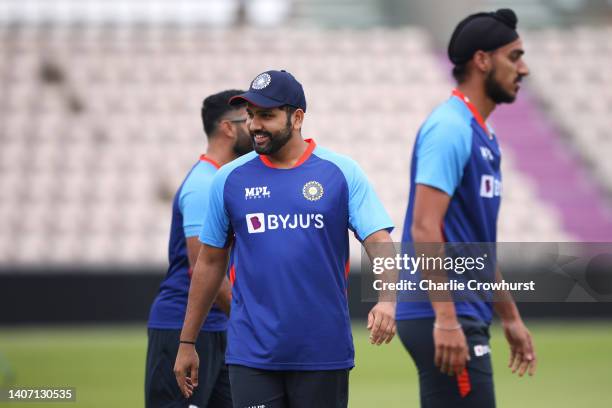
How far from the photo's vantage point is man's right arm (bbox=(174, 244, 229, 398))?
542 cm

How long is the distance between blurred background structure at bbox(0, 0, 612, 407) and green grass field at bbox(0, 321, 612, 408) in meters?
0.18

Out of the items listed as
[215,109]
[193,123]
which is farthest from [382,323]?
[193,123]

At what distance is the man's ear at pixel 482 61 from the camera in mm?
5371

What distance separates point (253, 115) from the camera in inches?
207

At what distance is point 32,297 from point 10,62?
8088 mm

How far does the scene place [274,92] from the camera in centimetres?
519

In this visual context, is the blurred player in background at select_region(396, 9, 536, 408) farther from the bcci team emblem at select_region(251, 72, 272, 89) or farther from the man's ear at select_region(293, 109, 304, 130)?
the bcci team emblem at select_region(251, 72, 272, 89)

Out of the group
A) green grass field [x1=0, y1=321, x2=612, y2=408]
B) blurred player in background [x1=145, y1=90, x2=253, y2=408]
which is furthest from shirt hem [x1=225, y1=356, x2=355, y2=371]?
green grass field [x1=0, y1=321, x2=612, y2=408]

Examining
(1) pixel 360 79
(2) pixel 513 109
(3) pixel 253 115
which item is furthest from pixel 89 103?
(3) pixel 253 115

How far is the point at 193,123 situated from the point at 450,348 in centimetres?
1981

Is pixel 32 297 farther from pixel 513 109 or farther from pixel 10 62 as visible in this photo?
pixel 513 109

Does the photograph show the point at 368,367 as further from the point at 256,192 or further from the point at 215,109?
the point at 256,192

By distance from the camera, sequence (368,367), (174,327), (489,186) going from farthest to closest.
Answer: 1. (368,367)
2. (174,327)
3. (489,186)

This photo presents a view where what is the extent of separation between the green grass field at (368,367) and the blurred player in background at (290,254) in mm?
6234
